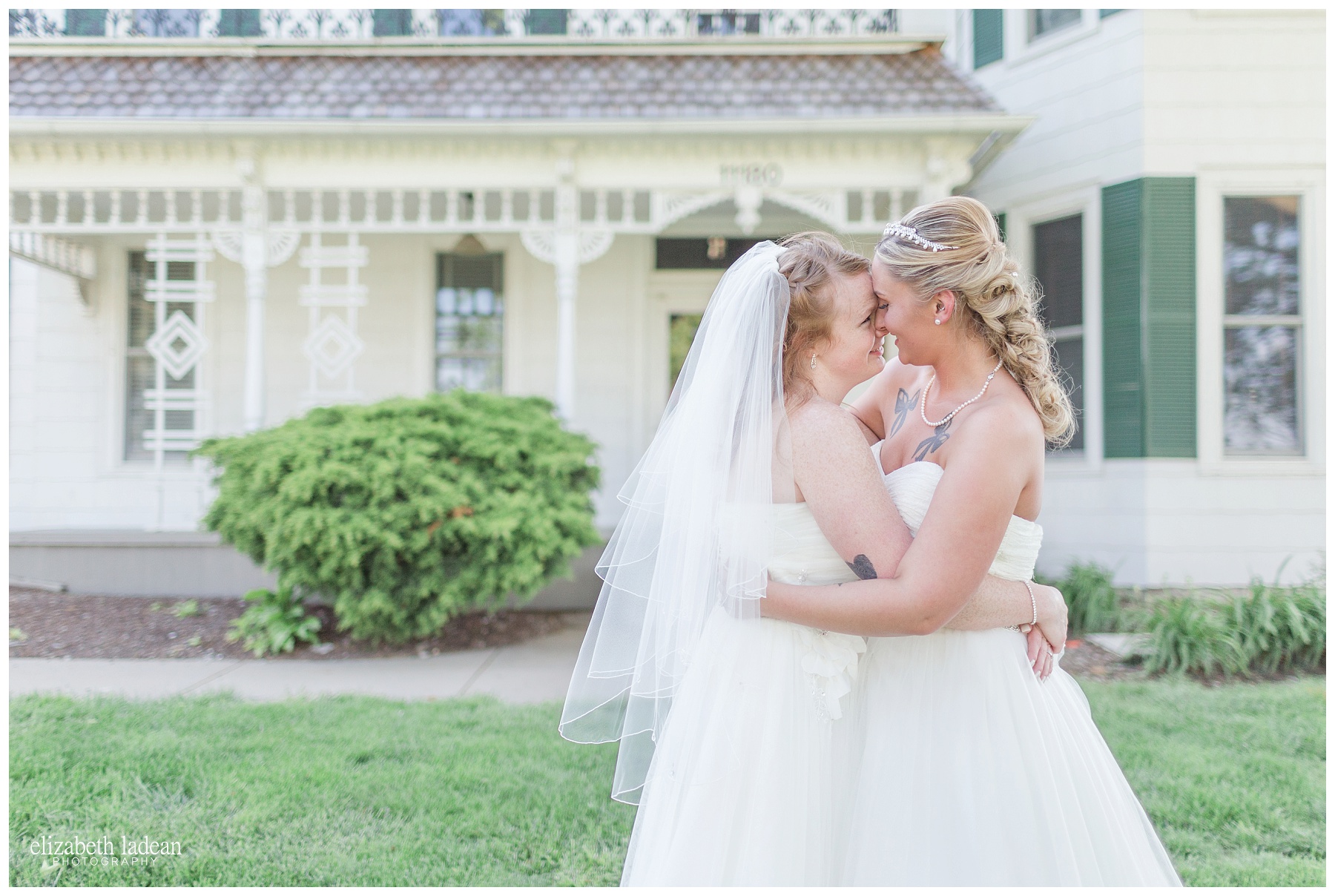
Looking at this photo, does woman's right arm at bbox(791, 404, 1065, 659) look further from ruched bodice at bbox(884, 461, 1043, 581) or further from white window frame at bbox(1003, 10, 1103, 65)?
white window frame at bbox(1003, 10, 1103, 65)

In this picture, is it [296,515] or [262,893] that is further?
[296,515]

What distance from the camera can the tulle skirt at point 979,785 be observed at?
72.9 inches

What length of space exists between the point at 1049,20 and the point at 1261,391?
4.04 m

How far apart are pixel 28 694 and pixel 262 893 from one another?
9.74 ft

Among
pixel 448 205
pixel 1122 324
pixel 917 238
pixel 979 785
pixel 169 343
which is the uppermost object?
pixel 448 205

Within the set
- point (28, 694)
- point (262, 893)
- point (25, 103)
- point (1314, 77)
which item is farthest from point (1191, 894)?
point (25, 103)

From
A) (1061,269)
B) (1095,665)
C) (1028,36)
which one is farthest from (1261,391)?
(1028,36)

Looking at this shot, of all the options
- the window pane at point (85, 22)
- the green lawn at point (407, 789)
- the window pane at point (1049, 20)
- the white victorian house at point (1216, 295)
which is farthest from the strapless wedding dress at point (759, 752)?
the window pane at point (85, 22)

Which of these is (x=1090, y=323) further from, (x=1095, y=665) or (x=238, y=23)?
(x=238, y=23)

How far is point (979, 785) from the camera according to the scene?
1882 millimetres

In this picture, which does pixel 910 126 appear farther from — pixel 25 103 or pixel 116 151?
pixel 25 103

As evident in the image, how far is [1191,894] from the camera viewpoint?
2422 millimetres

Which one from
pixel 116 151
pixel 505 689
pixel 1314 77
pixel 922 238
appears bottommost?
pixel 505 689

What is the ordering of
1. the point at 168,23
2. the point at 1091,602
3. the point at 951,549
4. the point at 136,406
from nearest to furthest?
1. the point at 951,549
2. the point at 1091,602
3. the point at 168,23
4. the point at 136,406
